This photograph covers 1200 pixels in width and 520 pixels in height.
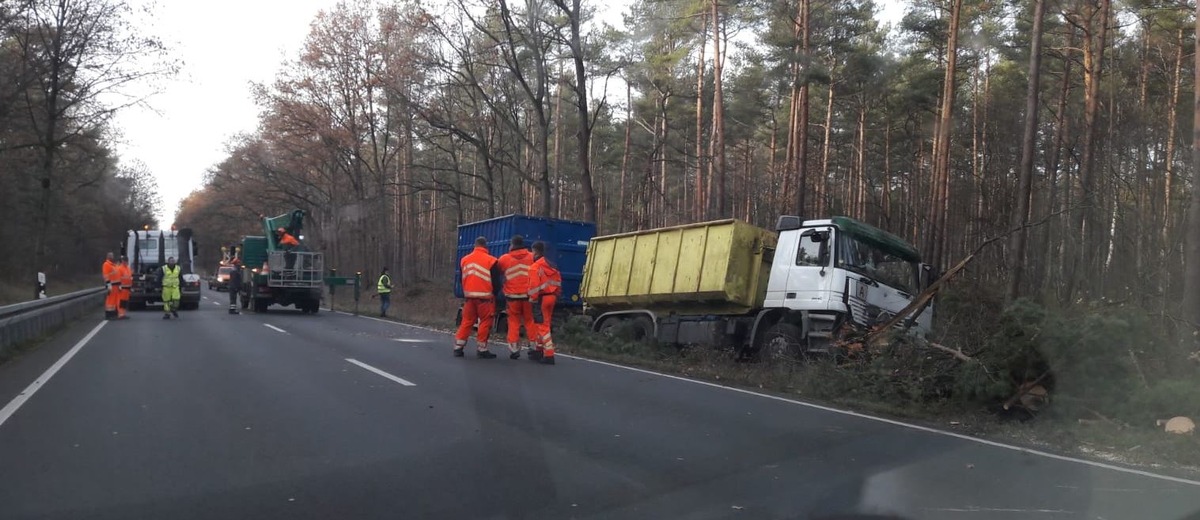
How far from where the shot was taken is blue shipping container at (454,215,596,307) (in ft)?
68.3

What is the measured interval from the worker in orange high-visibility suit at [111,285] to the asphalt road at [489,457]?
47.2ft

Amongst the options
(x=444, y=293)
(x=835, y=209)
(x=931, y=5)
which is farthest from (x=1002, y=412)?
(x=444, y=293)

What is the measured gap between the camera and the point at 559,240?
21391 millimetres

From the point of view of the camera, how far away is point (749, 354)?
1606 cm

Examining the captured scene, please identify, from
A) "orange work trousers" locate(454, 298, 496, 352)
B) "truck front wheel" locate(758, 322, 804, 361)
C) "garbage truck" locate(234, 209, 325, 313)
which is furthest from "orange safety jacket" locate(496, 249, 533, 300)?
"garbage truck" locate(234, 209, 325, 313)

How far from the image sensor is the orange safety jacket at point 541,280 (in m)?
14.0

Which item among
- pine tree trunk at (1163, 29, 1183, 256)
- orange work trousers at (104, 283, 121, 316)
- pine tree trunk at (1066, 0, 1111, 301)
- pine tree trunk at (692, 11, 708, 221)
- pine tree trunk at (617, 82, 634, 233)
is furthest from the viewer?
→ pine tree trunk at (617, 82, 634, 233)

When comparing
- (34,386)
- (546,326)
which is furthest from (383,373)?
(34,386)

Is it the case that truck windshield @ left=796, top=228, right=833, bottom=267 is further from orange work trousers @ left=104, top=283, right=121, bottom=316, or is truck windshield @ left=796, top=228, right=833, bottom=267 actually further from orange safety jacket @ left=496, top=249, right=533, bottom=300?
orange work trousers @ left=104, top=283, right=121, bottom=316

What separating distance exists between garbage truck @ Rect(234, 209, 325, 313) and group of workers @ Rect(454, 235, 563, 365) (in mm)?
17902

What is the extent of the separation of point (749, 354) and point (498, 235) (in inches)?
311

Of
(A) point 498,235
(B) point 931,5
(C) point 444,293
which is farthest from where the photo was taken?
(C) point 444,293

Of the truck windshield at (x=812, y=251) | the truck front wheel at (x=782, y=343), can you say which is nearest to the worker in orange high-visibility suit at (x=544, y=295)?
the truck front wheel at (x=782, y=343)

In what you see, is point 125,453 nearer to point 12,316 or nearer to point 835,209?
point 12,316
